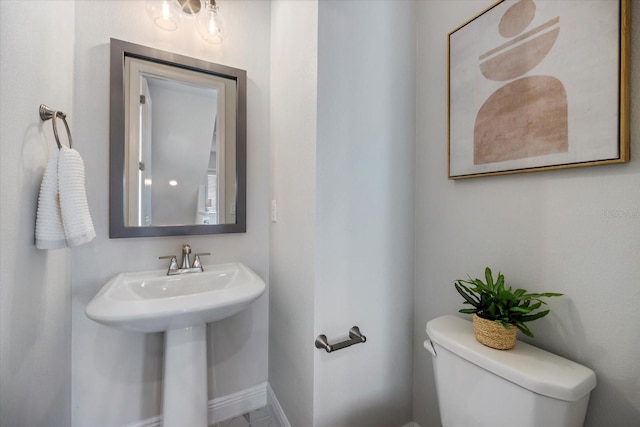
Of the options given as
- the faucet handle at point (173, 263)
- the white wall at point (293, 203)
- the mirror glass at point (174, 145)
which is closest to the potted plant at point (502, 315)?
the white wall at point (293, 203)

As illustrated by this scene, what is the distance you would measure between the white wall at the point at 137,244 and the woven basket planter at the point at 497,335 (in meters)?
1.09

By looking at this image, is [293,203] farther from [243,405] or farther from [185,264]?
[243,405]

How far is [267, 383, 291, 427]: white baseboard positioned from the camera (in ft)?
4.18

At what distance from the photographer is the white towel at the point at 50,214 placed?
2.64ft

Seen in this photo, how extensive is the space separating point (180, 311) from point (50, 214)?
0.52m

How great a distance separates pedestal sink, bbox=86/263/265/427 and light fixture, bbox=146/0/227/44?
1209mm

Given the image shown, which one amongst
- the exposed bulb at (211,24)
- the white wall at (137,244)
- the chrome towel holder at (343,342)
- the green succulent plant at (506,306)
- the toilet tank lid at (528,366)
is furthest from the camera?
the exposed bulb at (211,24)

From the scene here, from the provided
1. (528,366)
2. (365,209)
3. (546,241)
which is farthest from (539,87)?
(528,366)

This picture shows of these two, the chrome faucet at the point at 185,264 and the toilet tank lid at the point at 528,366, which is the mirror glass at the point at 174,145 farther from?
the toilet tank lid at the point at 528,366

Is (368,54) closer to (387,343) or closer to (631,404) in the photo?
(387,343)

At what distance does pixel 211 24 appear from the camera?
1279 millimetres

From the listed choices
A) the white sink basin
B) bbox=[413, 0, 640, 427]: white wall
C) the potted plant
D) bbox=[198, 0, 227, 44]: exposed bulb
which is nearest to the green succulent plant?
the potted plant

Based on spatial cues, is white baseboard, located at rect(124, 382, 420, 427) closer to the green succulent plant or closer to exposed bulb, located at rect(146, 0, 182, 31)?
the green succulent plant

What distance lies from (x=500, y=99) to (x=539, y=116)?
15cm
